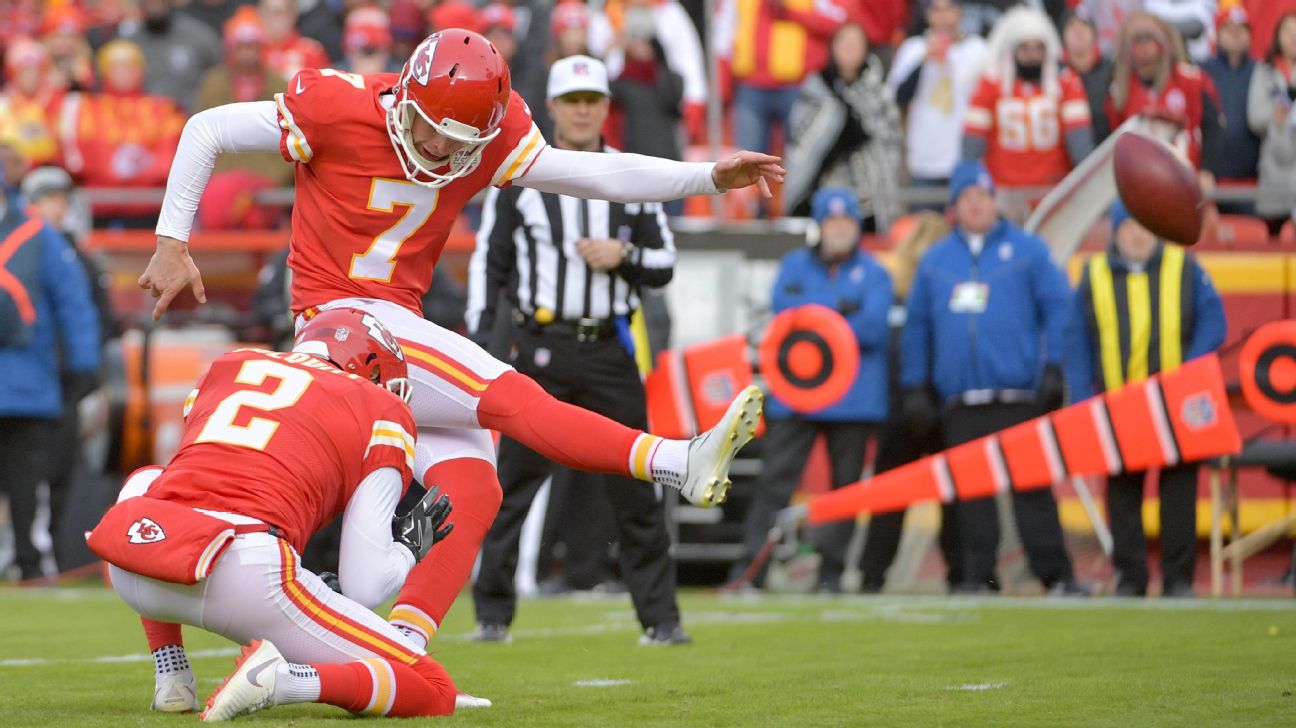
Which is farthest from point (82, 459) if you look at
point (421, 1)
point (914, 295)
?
point (914, 295)

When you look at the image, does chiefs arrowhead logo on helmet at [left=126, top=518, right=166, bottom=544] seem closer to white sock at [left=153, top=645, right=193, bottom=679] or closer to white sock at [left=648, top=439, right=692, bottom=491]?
white sock at [left=153, top=645, right=193, bottom=679]

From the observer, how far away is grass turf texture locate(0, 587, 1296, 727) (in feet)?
15.3

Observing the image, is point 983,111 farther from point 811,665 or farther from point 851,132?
point 811,665

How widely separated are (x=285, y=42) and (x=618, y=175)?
27.4 feet

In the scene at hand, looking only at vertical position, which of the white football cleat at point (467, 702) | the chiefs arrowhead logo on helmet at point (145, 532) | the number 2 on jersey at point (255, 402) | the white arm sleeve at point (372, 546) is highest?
the number 2 on jersey at point (255, 402)

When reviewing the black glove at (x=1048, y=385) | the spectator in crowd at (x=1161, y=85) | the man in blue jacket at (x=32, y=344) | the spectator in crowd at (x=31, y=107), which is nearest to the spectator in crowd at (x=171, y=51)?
the spectator in crowd at (x=31, y=107)

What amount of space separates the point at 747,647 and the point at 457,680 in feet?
4.46

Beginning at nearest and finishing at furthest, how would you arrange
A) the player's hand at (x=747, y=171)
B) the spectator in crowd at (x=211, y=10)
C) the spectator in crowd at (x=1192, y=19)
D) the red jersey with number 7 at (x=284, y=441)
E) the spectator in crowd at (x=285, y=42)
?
1. the red jersey with number 7 at (x=284, y=441)
2. the player's hand at (x=747, y=171)
3. the spectator in crowd at (x=1192, y=19)
4. the spectator in crowd at (x=285, y=42)
5. the spectator in crowd at (x=211, y=10)

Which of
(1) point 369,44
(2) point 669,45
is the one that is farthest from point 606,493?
(1) point 369,44

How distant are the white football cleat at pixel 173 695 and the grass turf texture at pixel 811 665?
0.07 m

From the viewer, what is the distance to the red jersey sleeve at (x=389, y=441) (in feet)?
14.6

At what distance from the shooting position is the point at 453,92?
4.77m

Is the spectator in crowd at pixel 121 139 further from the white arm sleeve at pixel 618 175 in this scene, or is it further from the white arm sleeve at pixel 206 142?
the white arm sleeve at pixel 618 175

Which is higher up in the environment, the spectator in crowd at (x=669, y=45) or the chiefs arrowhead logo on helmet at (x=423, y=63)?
the spectator in crowd at (x=669, y=45)
